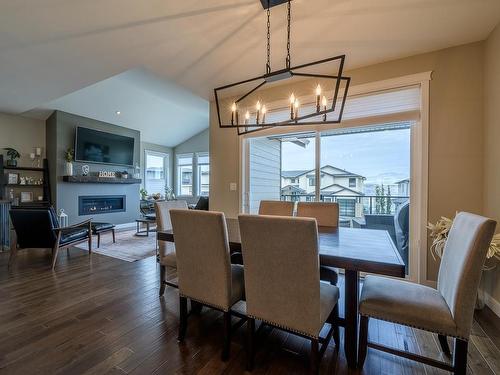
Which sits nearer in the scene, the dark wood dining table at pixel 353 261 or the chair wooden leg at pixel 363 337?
the dark wood dining table at pixel 353 261

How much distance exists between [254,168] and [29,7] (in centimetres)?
308

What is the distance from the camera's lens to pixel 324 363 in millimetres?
1662

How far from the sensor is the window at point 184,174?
8586 mm

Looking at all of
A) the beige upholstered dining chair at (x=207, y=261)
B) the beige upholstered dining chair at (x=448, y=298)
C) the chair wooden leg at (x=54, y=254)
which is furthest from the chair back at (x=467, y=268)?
the chair wooden leg at (x=54, y=254)

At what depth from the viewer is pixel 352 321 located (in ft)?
5.29

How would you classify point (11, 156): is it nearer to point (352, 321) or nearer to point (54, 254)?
point (54, 254)

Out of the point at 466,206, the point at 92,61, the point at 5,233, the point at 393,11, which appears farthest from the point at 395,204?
the point at 5,233

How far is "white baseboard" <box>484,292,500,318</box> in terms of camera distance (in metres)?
2.22

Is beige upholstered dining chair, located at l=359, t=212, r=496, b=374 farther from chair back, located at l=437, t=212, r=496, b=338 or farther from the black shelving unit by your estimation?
the black shelving unit

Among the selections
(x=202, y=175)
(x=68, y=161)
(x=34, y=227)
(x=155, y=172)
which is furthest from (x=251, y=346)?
(x=155, y=172)

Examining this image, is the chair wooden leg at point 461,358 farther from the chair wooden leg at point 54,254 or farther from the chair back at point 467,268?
the chair wooden leg at point 54,254

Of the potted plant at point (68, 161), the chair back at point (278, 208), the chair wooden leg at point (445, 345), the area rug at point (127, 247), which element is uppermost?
the potted plant at point (68, 161)

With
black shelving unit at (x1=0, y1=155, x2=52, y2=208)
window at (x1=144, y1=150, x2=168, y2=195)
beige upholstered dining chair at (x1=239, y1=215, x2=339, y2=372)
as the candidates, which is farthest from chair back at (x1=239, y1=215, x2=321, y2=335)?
window at (x1=144, y1=150, x2=168, y2=195)

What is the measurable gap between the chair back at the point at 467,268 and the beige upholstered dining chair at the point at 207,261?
1.31m
